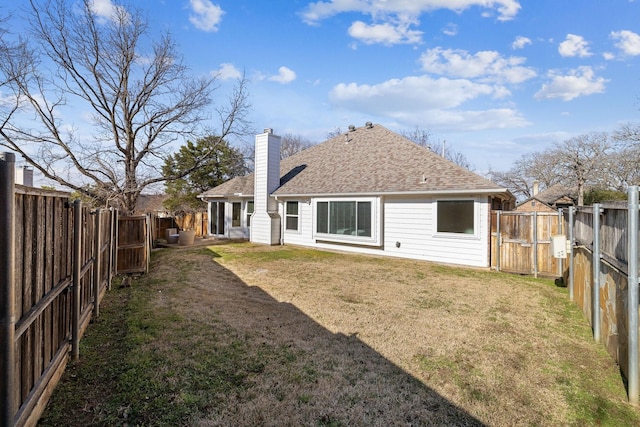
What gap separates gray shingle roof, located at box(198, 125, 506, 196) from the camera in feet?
34.5

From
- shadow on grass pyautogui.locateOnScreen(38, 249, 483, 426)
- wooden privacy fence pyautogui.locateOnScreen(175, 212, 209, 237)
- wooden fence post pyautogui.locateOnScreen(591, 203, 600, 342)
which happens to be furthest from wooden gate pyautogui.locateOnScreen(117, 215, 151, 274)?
wooden privacy fence pyautogui.locateOnScreen(175, 212, 209, 237)

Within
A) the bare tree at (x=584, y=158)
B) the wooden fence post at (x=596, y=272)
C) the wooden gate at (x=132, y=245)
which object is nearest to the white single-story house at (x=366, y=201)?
the wooden fence post at (x=596, y=272)

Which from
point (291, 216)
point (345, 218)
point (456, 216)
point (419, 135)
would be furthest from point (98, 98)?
point (419, 135)

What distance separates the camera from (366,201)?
11.7 metres

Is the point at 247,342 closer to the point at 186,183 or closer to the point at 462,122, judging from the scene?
the point at 186,183

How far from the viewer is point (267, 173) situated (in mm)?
14836

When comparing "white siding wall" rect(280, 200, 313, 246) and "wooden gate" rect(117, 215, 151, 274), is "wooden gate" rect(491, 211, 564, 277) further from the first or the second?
"wooden gate" rect(117, 215, 151, 274)

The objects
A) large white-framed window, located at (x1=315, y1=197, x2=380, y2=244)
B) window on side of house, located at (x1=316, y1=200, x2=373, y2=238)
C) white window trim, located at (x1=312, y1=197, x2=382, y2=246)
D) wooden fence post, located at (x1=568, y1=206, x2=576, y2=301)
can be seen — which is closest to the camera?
wooden fence post, located at (x1=568, y1=206, x2=576, y2=301)

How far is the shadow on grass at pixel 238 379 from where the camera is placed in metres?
2.65

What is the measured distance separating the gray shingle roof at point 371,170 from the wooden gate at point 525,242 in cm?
99

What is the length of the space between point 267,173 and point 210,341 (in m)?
11.3

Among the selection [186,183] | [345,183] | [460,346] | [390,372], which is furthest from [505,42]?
[186,183]

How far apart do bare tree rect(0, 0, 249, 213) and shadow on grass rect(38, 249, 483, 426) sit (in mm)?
14275

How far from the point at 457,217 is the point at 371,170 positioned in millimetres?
4167
